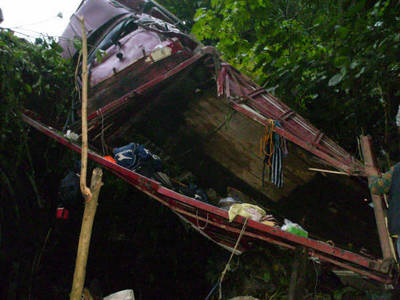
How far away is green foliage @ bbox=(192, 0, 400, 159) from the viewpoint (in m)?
4.18

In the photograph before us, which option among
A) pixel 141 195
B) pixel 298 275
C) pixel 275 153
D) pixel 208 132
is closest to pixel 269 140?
pixel 275 153

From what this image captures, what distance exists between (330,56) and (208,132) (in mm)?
2498

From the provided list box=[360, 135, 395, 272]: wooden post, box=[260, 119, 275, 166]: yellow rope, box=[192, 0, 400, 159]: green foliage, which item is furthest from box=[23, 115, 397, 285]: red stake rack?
box=[192, 0, 400, 159]: green foliage

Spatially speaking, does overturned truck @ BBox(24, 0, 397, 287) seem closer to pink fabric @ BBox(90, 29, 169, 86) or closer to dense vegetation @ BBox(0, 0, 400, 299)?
pink fabric @ BBox(90, 29, 169, 86)

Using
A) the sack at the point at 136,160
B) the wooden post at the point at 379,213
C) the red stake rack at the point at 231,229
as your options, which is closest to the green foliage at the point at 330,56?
the wooden post at the point at 379,213

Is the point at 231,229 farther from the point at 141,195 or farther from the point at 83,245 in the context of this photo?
the point at 141,195

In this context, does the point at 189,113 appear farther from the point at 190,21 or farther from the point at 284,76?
the point at 190,21

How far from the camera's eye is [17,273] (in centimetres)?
469

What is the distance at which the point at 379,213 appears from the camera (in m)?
3.90

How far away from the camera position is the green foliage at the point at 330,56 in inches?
165

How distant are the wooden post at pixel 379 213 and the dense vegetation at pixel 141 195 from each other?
832mm

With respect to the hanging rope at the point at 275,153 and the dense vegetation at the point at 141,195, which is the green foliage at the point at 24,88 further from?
the hanging rope at the point at 275,153

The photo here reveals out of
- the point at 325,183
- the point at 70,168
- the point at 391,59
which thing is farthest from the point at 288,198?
the point at 70,168

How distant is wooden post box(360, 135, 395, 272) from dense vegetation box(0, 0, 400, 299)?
832mm
